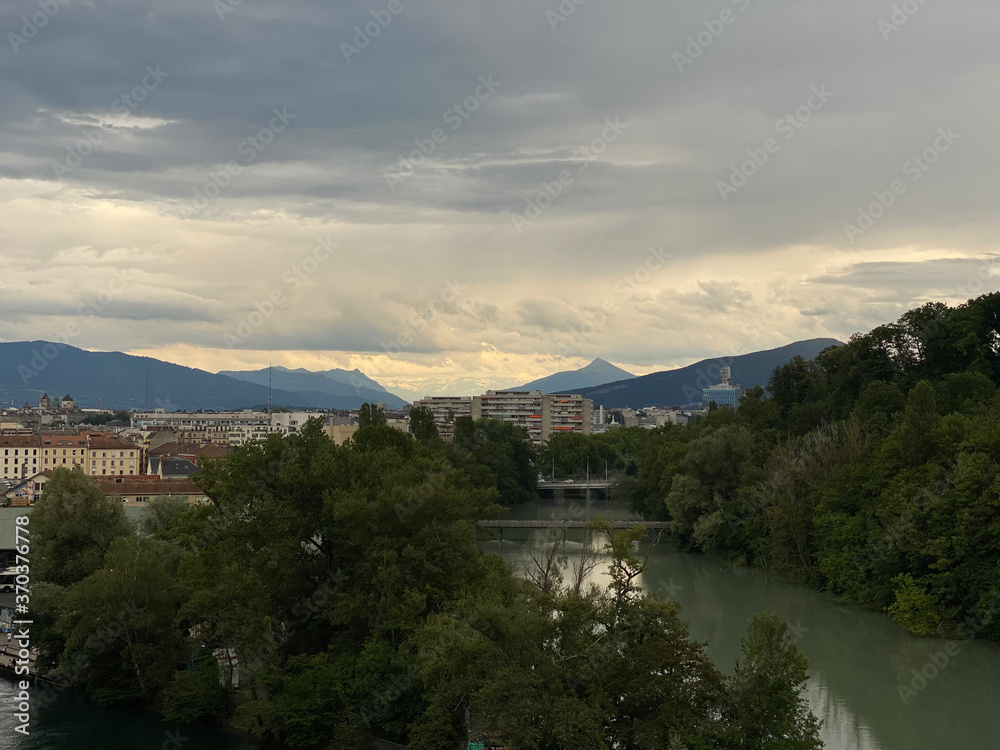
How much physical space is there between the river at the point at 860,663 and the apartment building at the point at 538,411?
333 feet

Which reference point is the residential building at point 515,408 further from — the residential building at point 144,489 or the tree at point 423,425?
the residential building at point 144,489

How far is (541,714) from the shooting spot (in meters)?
16.4

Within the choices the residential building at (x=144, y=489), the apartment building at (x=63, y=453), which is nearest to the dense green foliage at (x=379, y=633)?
the residential building at (x=144, y=489)

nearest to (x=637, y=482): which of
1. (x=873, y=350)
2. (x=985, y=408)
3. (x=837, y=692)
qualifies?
(x=873, y=350)

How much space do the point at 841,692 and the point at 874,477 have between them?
1381 cm

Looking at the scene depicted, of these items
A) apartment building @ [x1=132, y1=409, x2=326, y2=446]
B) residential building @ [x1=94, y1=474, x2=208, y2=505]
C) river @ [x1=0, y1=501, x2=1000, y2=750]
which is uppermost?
apartment building @ [x1=132, y1=409, x2=326, y2=446]

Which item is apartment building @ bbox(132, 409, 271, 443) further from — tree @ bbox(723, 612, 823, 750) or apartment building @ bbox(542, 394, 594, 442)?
tree @ bbox(723, 612, 823, 750)

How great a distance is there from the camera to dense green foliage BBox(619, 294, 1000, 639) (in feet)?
99.6

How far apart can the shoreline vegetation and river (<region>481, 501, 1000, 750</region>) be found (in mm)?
1107

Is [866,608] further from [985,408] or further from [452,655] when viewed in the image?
[452,655]

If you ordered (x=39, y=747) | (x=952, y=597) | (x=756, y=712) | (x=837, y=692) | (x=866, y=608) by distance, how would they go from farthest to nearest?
(x=866, y=608)
(x=952, y=597)
(x=837, y=692)
(x=39, y=747)
(x=756, y=712)

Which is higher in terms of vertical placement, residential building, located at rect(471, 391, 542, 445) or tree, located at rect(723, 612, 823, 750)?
residential building, located at rect(471, 391, 542, 445)

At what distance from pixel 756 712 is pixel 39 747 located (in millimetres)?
14811

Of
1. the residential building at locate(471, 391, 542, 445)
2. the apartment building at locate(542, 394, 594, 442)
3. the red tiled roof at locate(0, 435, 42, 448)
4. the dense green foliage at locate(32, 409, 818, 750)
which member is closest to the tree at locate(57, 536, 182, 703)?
the dense green foliage at locate(32, 409, 818, 750)
